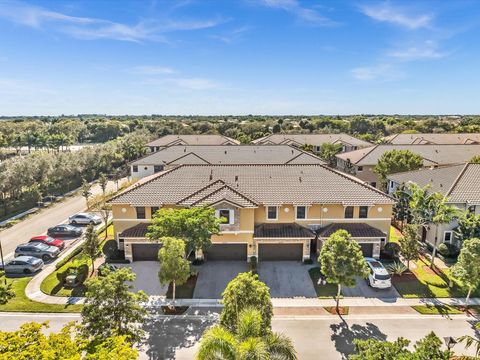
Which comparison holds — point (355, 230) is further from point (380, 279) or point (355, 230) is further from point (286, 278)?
point (286, 278)

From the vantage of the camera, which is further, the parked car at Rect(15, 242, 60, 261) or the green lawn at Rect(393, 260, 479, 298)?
the parked car at Rect(15, 242, 60, 261)

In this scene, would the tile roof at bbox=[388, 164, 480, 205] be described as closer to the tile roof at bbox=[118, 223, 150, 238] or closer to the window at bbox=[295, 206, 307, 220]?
the window at bbox=[295, 206, 307, 220]

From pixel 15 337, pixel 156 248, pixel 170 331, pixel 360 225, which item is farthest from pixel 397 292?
pixel 15 337

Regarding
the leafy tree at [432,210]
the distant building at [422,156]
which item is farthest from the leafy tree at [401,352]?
the distant building at [422,156]

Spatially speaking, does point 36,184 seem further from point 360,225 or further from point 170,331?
point 360,225

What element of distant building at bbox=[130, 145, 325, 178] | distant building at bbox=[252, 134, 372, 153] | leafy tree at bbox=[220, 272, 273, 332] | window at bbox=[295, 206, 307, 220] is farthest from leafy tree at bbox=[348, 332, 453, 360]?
distant building at bbox=[252, 134, 372, 153]

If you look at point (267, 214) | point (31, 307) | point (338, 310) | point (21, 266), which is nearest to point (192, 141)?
point (267, 214)
